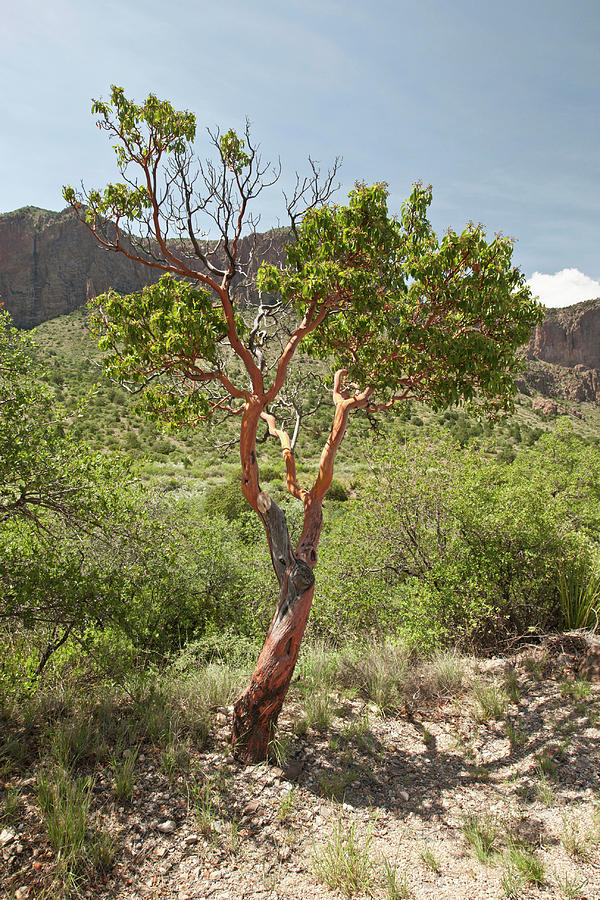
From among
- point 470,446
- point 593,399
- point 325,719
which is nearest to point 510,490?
point 470,446

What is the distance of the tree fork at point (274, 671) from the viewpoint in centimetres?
436

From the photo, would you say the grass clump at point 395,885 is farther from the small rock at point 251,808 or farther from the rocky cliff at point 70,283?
the rocky cliff at point 70,283

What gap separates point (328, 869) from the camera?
3.17 metres

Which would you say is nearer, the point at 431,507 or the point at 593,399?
the point at 431,507

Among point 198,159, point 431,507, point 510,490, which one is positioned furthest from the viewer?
point 431,507

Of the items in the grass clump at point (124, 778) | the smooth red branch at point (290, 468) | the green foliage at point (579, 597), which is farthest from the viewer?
the green foliage at point (579, 597)

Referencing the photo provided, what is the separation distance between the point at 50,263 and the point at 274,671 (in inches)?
3519

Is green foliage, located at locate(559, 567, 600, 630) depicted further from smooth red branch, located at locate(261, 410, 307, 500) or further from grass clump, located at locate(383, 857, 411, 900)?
grass clump, located at locate(383, 857, 411, 900)

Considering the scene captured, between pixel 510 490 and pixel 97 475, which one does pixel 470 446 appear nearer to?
pixel 510 490

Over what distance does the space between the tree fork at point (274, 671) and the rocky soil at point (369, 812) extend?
0.66 feet

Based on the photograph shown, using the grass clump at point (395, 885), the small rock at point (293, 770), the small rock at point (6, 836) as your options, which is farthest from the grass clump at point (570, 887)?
the small rock at point (6, 836)

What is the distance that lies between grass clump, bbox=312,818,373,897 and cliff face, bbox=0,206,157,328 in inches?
3129

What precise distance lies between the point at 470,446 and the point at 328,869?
6085mm

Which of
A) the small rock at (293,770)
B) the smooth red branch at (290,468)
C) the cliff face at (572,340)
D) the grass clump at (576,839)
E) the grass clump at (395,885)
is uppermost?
the cliff face at (572,340)
